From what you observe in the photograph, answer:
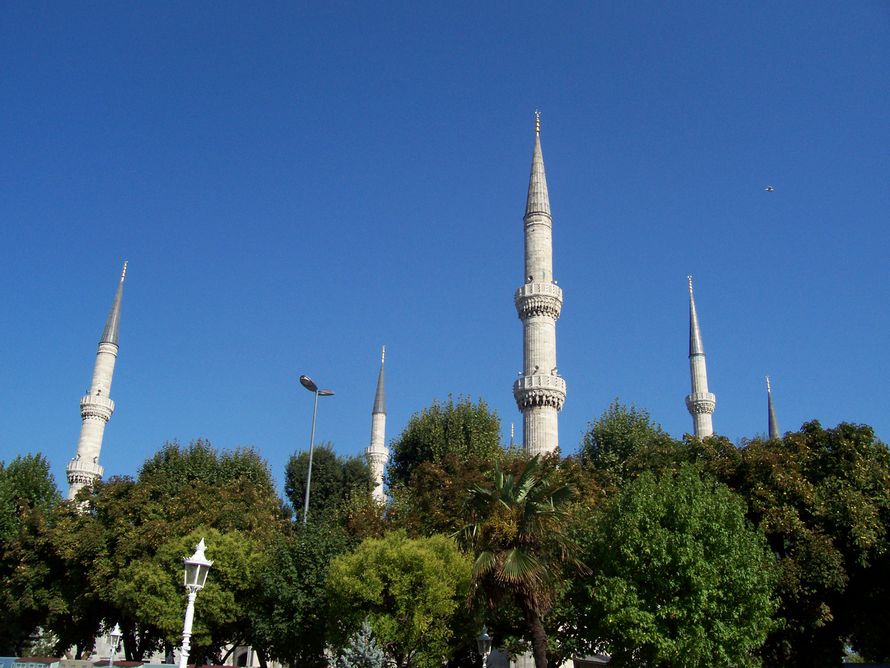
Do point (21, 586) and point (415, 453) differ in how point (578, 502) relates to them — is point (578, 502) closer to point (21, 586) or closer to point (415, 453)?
point (415, 453)

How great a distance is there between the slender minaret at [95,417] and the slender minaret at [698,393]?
38808 millimetres

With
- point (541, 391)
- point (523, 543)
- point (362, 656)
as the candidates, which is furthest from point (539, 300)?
point (362, 656)

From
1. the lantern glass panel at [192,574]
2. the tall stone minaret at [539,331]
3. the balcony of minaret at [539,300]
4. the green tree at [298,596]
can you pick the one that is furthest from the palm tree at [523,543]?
the balcony of minaret at [539,300]

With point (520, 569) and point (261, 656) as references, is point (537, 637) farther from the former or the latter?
point (261, 656)

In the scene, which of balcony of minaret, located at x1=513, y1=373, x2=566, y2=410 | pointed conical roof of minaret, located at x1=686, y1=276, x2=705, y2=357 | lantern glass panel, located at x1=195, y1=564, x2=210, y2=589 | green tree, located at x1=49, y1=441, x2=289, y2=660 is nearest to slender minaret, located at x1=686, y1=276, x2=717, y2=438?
pointed conical roof of minaret, located at x1=686, y1=276, x2=705, y2=357

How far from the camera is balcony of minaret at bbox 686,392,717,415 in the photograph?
53.1 meters

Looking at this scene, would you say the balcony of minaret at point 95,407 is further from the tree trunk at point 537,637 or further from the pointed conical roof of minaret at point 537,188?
the tree trunk at point 537,637

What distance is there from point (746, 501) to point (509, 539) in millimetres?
10671

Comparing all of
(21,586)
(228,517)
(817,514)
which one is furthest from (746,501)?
(21,586)

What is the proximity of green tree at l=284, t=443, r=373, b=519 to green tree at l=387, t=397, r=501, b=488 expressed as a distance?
1805 mm

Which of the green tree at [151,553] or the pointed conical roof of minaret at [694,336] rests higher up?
the pointed conical roof of minaret at [694,336]

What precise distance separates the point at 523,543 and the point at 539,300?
2453 centimetres

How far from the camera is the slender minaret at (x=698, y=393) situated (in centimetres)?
5231

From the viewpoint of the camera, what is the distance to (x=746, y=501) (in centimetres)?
2441
